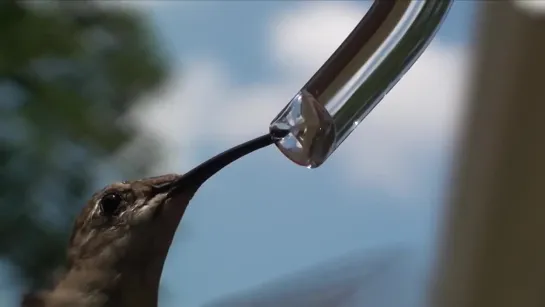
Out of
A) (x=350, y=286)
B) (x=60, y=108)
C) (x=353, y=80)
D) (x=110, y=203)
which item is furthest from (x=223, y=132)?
(x=353, y=80)

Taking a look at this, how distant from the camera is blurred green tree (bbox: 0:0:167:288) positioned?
3.37ft

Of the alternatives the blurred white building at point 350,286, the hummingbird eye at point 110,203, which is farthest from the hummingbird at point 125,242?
the blurred white building at point 350,286

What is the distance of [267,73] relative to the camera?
121 centimetres

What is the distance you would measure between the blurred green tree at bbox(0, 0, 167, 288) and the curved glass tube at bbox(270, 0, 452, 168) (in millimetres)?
682

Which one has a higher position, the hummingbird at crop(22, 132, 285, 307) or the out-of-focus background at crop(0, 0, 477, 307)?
the out-of-focus background at crop(0, 0, 477, 307)

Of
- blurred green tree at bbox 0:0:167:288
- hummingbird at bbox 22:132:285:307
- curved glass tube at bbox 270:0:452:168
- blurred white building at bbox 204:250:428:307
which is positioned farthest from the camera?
blurred green tree at bbox 0:0:167:288

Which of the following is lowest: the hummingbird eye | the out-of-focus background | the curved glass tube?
the curved glass tube

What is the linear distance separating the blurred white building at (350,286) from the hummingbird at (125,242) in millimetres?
133

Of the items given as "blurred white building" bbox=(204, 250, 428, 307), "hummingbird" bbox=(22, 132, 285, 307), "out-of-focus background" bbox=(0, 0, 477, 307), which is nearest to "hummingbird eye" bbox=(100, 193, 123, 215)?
"hummingbird" bbox=(22, 132, 285, 307)

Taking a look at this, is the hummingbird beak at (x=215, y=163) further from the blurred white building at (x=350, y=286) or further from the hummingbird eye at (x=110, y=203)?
the blurred white building at (x=350, y=286)

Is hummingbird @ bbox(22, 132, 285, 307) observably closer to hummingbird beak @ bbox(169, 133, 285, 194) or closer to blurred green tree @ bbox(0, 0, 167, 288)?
hummingbird beak @ bbox(169, 133, 285, 194)

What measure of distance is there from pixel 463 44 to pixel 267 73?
0.29 m

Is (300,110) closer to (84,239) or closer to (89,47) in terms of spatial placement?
(84,239)

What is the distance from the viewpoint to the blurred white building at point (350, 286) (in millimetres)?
727
